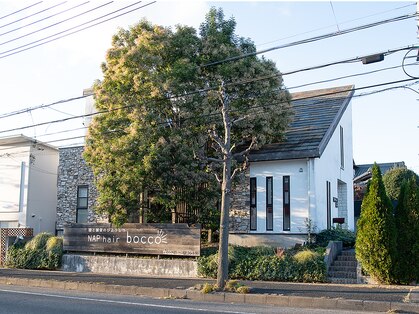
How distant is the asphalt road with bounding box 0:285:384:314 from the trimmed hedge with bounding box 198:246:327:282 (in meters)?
3.82

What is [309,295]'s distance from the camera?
13102 mm

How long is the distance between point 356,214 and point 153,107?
60.5ft

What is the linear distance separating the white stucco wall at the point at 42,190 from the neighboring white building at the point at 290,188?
12.7m

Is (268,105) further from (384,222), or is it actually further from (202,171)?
(384,222)

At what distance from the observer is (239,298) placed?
1344 cm

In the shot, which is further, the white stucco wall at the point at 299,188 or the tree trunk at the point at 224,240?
the white stucco wall at the point at 299,188

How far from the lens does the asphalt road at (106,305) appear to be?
11.3 metres

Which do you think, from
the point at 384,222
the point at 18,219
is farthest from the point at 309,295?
the point at 18,219

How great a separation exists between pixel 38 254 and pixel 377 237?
14.1 meters

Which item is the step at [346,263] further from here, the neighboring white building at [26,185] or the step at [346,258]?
the neighboring white building at [26,185]

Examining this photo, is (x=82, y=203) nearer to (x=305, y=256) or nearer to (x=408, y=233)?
(x=305, y=256)

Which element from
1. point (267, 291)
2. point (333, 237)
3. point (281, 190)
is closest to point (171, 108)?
point (281, 190)

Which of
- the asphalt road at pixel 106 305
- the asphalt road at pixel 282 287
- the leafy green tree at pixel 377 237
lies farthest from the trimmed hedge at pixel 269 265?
the asphalt road at pixel 106 305

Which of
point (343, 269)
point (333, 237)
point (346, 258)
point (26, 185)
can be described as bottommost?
point (343, 269)
